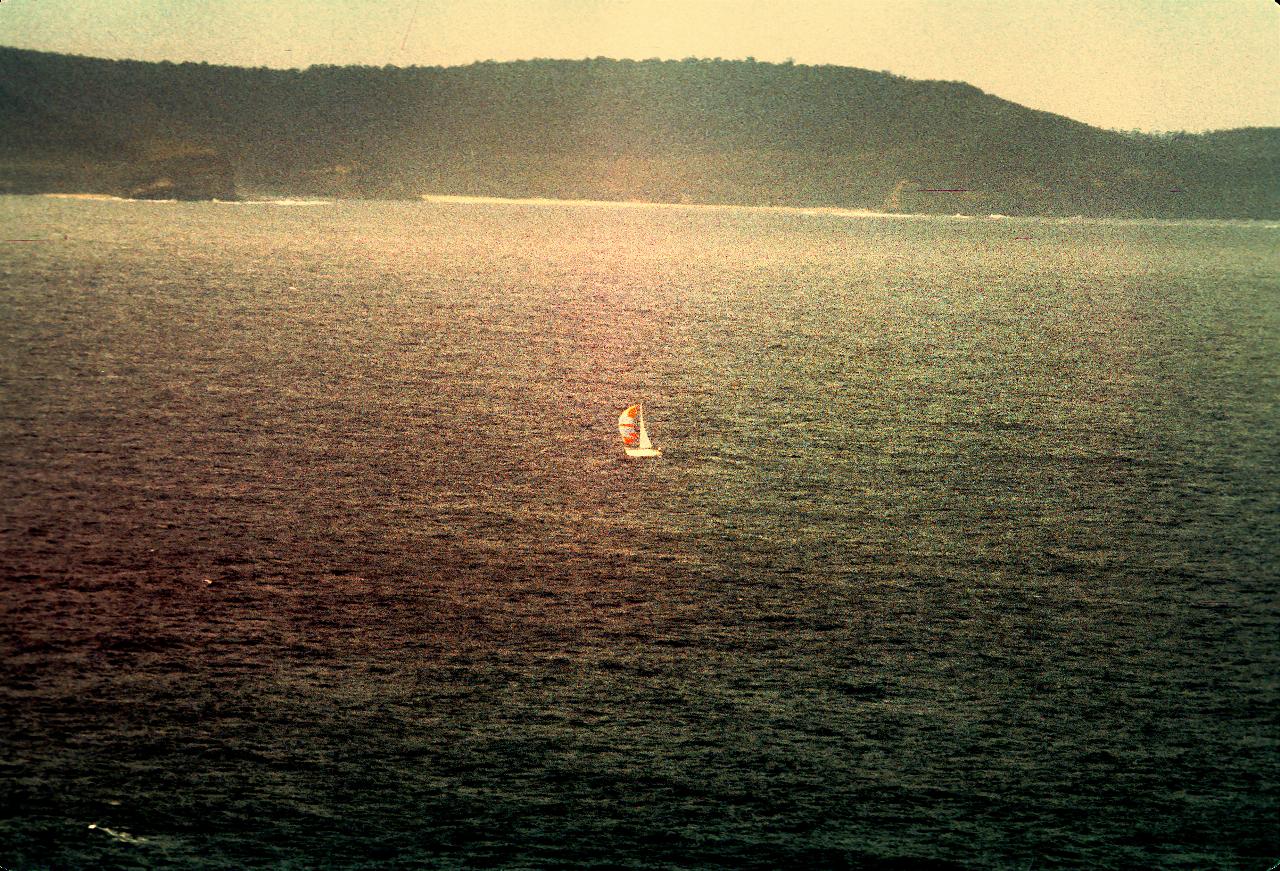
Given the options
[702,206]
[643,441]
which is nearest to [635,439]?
[643,441]

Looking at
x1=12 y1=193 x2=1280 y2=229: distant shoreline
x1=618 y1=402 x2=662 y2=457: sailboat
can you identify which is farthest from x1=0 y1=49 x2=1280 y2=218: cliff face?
x1=618 y1=402 x2=662 y2=457: sailboat

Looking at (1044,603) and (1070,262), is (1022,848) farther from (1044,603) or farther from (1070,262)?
(1070,262)

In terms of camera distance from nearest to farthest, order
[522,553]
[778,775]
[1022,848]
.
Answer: [1022,848]
[778,775]
[522,553]

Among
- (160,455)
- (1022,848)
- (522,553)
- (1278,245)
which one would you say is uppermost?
(1278,245)

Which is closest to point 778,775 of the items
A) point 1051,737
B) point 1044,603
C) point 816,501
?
point 1051,737

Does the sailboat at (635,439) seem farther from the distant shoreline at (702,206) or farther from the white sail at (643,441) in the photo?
the distant shoreline at (702,206)

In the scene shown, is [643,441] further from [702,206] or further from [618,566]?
[618,566]
